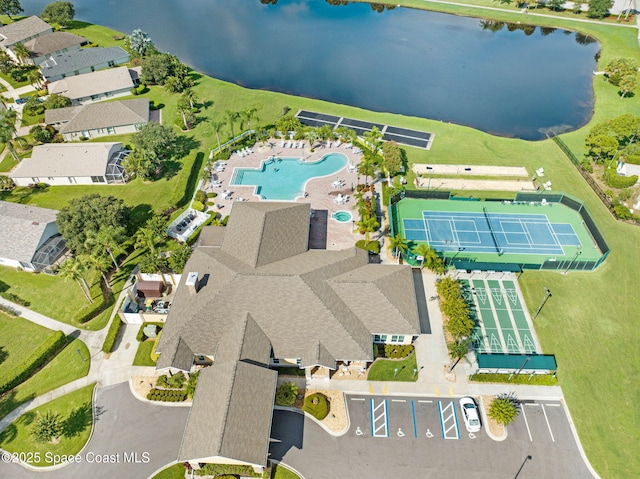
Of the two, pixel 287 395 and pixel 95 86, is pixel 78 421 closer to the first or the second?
pixel 287 395

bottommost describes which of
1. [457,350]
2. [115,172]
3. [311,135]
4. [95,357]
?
[95,357]

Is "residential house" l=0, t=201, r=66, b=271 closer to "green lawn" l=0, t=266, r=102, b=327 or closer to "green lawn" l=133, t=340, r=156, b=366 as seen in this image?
"green lawn" l=0, t=266, r=102, b=327

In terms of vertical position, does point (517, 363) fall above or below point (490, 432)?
above

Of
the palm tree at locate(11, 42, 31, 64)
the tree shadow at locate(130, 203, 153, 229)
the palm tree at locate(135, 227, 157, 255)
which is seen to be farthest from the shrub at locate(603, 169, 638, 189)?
the palm tree at locate(11, 42, 31, 64)

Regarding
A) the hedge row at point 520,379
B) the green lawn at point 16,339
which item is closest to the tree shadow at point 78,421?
the green lawn at point 16,339

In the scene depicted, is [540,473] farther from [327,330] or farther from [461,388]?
[327,330]

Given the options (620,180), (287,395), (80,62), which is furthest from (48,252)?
(620,180)
